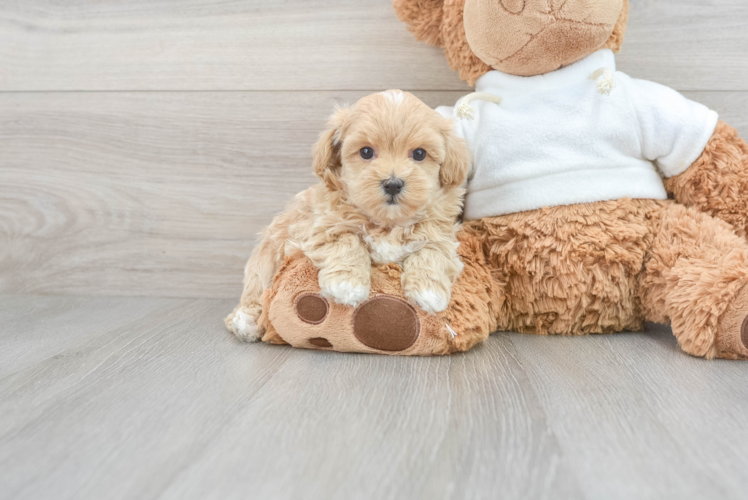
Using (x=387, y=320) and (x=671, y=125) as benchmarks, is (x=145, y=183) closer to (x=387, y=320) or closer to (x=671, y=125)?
(x=387, y=320)

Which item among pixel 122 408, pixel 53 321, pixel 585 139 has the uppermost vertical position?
pixel 585 139

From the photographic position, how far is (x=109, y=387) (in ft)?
2.52

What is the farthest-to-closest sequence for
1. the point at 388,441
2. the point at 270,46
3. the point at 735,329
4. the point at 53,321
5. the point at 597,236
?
1. the point at 270,46
2. the point at 53,321
3. the point at 597,236
4. the point at 735,329
5. the point at 388,441

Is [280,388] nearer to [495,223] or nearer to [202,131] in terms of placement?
[495,223]

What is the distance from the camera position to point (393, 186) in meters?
0.82

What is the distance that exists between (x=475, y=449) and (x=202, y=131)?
1029 mm

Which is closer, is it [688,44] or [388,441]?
[388,441]

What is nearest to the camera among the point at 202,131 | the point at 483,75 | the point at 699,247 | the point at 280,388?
the point at 280,388

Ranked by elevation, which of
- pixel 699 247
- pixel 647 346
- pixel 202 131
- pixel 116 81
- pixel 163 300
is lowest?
pixel 163 300

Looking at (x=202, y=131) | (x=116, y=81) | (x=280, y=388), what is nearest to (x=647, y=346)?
(x=280, y=388)

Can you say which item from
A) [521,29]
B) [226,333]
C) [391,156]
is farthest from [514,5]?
[226,333]

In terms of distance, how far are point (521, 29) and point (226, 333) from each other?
772 millimetres

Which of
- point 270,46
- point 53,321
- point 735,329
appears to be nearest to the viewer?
point 735,329

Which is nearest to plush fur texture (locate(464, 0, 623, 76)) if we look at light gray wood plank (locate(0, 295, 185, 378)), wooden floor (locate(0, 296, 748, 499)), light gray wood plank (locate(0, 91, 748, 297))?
light gray wood plank (locate(0, 91, 748, 297))
